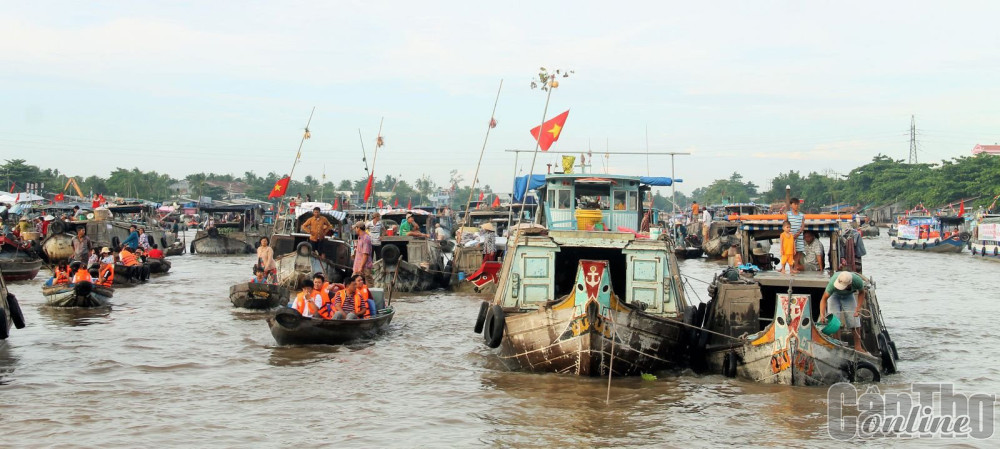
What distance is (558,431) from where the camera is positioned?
1027 centimetres

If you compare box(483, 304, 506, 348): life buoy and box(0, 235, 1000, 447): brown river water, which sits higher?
box(483, 304, 506, 348): life buoy

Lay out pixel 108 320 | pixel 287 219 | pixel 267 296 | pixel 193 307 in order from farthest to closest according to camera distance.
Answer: pixel 287 219 → pixel 193 307 → pixel 267 296 → pixel 108 320

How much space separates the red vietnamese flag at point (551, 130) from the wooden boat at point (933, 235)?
3231 centimetres

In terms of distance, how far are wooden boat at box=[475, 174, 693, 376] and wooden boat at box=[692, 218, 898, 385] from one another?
1.88 ft

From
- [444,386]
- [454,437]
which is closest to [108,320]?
[444,386]

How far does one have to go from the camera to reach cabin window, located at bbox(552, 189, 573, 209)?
56.9 ft

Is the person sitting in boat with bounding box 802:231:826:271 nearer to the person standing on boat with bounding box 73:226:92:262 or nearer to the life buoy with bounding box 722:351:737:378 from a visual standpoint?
the life buoy with bounding box 722:351:737:378

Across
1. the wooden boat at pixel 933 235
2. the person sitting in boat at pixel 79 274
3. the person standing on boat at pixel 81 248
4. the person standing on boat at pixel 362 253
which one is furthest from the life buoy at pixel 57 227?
the wooden boat at pixel 933 235

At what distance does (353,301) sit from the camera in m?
15.7

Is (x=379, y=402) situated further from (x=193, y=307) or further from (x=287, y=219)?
(x=287, y=219)

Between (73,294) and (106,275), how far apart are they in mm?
2725

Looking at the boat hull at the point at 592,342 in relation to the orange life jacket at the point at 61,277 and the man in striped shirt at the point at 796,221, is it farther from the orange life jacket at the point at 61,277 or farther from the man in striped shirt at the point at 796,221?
the orange life jacket at the point at 61,277

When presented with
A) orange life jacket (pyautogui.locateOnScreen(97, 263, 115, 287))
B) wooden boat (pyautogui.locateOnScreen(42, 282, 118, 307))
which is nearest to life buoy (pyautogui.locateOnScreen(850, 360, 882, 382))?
wooden boat (pyautogui.locateOnScreen(42, 282, 118, 307))

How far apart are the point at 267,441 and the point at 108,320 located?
33.5 feet
